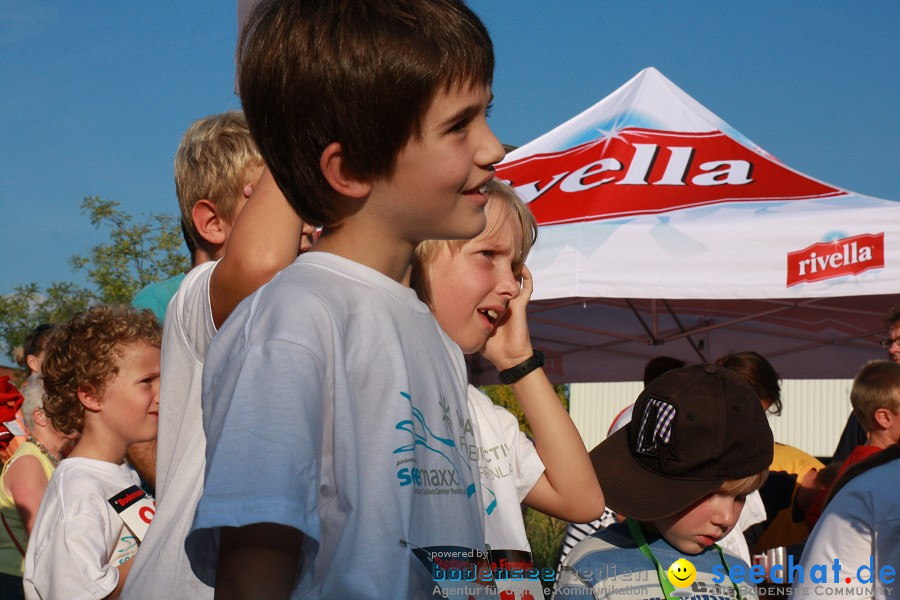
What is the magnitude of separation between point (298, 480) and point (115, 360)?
2202 mm

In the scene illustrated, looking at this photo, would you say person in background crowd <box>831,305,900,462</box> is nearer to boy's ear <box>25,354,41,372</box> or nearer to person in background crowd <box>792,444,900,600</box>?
person in background crowd <box>792,444,900,600</box>

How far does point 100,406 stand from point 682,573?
1.91 metres

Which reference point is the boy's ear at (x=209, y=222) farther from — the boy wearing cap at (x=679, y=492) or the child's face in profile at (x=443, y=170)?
the boy wearing cap at (x=679, y=492)

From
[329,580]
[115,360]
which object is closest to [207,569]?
[329,580]

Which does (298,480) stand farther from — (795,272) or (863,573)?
(795,272)

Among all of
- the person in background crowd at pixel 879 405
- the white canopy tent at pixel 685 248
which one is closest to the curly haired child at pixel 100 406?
the white canopy tent at pixel 685 248

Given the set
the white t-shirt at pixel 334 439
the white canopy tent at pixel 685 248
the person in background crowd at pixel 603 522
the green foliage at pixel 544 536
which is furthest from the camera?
the green foliage at pixel 544 536

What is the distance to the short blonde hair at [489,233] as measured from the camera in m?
2.22

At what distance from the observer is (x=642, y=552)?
2.36m

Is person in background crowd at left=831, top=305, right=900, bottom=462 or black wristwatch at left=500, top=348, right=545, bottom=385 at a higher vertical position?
person in background crowd at left=831, top=305, right=900, bottom=462

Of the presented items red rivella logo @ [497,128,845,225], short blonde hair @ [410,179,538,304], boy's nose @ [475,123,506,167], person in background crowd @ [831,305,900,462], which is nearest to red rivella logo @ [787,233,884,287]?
person in background crowd @ [831,305,900,462]

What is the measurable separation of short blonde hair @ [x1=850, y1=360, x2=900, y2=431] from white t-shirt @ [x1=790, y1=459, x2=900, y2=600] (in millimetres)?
3336

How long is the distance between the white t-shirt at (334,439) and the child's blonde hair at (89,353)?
6.34 ft

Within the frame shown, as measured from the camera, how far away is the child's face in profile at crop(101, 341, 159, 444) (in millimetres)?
3100
